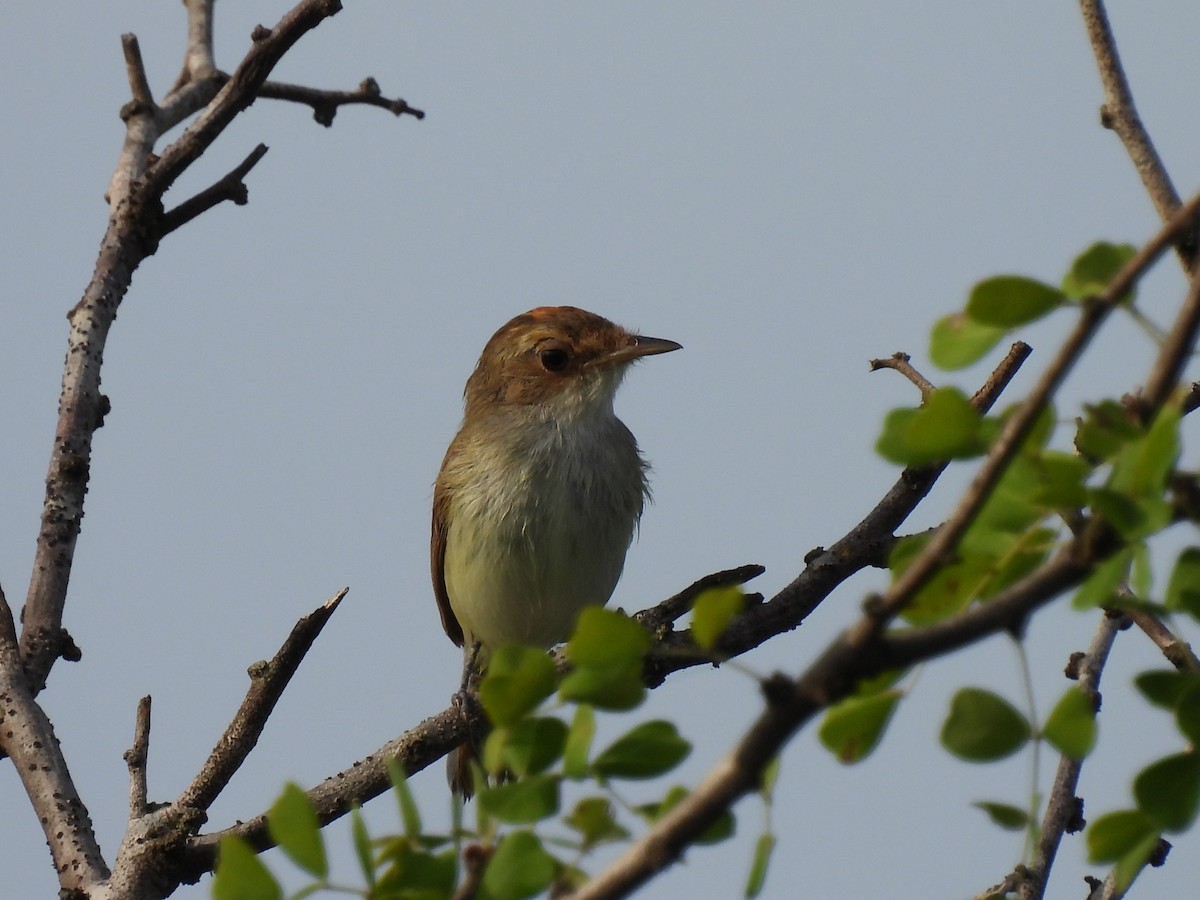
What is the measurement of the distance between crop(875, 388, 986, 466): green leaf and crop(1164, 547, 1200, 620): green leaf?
0.89ft

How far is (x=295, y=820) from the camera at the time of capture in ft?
6.13

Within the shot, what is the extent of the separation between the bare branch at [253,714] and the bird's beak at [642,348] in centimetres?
350

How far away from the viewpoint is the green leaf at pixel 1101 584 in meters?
1.62

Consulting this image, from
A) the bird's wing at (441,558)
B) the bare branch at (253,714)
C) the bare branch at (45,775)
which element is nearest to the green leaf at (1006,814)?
the bare branch at (253,714)

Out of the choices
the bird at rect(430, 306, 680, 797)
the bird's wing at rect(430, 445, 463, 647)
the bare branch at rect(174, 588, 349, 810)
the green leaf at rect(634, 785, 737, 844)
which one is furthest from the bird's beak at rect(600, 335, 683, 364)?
the green leaf at rect(634, 785, 737, 844)

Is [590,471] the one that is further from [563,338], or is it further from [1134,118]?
[1134,118]

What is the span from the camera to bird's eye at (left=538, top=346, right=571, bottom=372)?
8562 millimetres

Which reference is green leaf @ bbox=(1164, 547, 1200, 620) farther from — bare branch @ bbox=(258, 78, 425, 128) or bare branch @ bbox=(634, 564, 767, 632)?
bare branch @ bbox=(258, 78, 425, 128)

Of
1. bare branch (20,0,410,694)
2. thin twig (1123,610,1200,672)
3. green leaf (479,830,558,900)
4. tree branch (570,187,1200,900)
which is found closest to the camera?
tree branch (570,187,1200,900)

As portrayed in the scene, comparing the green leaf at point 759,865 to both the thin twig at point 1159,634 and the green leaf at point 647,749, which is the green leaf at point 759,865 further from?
the thin twig at point 1159,634

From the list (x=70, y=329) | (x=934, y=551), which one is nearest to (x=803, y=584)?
(x=70, y=329)

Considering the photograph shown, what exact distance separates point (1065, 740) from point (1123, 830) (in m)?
0.14

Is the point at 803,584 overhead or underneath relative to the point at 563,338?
underneath

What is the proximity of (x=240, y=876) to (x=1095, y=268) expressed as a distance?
1318 millimetres
